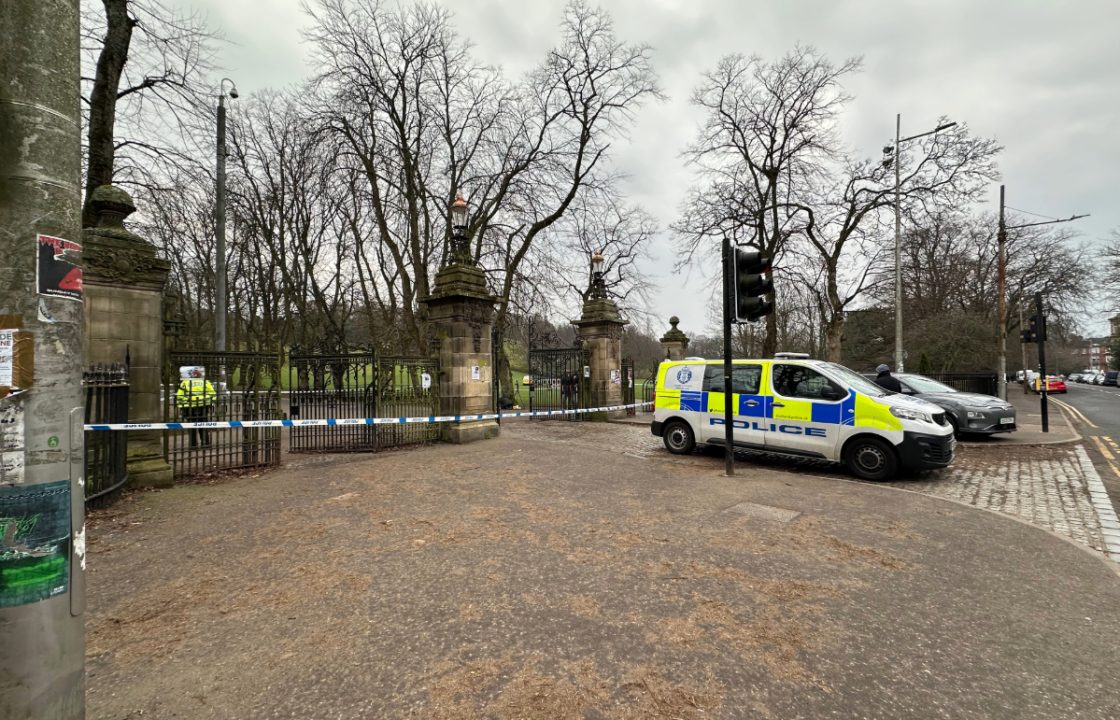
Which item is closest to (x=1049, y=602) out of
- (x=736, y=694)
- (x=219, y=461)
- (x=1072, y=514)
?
(x=736, y=694)

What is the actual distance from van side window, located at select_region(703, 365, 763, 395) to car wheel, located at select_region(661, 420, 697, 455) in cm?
90

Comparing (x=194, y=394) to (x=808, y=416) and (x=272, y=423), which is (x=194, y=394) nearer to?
(x=272, y=423)

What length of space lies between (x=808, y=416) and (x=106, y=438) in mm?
9475

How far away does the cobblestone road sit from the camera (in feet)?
18.1

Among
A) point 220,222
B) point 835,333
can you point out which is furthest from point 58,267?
point 835,333

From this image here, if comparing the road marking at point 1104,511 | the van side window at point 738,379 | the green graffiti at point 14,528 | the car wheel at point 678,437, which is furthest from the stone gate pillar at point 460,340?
the road marking at point 1104,511

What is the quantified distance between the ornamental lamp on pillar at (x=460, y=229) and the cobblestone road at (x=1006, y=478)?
4.54 m

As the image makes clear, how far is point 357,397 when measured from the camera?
9852 millimetres

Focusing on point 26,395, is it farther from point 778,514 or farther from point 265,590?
point 778,514

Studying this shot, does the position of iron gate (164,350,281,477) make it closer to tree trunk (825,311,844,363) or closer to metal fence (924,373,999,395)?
tree trunk (825,311,844,363)

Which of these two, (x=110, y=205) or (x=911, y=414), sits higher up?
(x=110, y=205)

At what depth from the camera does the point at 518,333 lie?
23297 mm

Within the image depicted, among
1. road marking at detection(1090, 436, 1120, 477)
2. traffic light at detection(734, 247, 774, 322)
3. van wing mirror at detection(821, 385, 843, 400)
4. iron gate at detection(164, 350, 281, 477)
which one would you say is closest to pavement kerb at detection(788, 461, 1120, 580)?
van wing mirror at detection(821, 385, 843, 400)

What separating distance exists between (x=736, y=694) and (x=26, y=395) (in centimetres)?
308
